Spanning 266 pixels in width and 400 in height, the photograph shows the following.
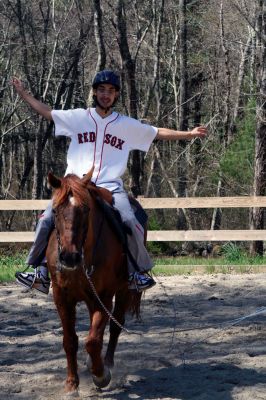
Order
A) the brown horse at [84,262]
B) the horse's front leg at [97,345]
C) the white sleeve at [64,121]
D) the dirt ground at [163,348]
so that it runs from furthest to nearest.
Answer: the white sleeve at [64,121], the dirt ground at [163,348], the horse's front leg at [97,345], the brown horse at [84,262]

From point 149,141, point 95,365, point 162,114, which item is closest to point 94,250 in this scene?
point 95,365

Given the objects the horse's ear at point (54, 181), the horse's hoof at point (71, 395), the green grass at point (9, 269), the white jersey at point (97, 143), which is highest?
the white jersey at point (97, 143)

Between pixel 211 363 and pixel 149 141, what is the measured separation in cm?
214

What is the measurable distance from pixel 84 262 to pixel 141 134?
1.61m

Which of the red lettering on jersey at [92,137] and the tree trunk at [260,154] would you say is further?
the tree trunk at [260,154]

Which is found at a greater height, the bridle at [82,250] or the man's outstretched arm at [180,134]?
the man's outstretched arm at [180,134]

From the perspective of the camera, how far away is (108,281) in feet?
20.5

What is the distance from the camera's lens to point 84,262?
5.83 m

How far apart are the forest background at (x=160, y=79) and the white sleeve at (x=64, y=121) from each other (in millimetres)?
20713

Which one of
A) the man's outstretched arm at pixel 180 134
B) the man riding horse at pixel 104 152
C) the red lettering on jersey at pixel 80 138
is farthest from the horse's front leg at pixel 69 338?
the man's outstretched arm at pixel 180 134

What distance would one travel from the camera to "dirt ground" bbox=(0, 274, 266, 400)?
6.29 meters

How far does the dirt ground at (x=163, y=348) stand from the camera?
247 inches

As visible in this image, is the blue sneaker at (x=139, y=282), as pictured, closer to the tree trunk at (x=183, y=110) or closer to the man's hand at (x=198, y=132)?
the man's hand at (x=198, y=132)

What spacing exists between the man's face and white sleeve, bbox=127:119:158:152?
303 mm
